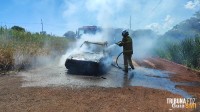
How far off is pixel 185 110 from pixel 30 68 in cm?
916

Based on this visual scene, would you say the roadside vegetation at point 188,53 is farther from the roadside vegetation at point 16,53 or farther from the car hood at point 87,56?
the roadside vegetation at point 16,53

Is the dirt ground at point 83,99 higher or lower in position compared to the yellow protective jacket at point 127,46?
lower

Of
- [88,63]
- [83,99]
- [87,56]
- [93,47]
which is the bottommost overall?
[83,99]

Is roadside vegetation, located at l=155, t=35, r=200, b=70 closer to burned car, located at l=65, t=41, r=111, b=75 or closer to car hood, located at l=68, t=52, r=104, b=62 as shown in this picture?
burned car, located at l=65, t=41, r=111, b=75

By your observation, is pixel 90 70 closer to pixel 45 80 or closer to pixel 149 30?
pixel 45 80

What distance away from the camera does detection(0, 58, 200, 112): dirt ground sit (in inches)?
276

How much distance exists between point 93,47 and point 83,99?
770 cm

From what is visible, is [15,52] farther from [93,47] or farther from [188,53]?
[188,53]

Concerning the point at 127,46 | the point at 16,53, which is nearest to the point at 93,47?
the point at 127,46

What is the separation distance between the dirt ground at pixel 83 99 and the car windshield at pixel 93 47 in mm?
5304

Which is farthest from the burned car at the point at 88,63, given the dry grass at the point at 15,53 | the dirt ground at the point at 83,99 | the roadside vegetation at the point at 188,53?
the roadside vegetation at the point at 188,53

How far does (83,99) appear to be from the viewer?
25.9 ft

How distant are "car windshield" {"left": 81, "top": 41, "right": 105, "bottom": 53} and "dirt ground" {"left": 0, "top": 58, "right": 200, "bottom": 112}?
5.30 metres

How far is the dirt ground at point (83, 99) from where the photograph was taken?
7.01 metres
